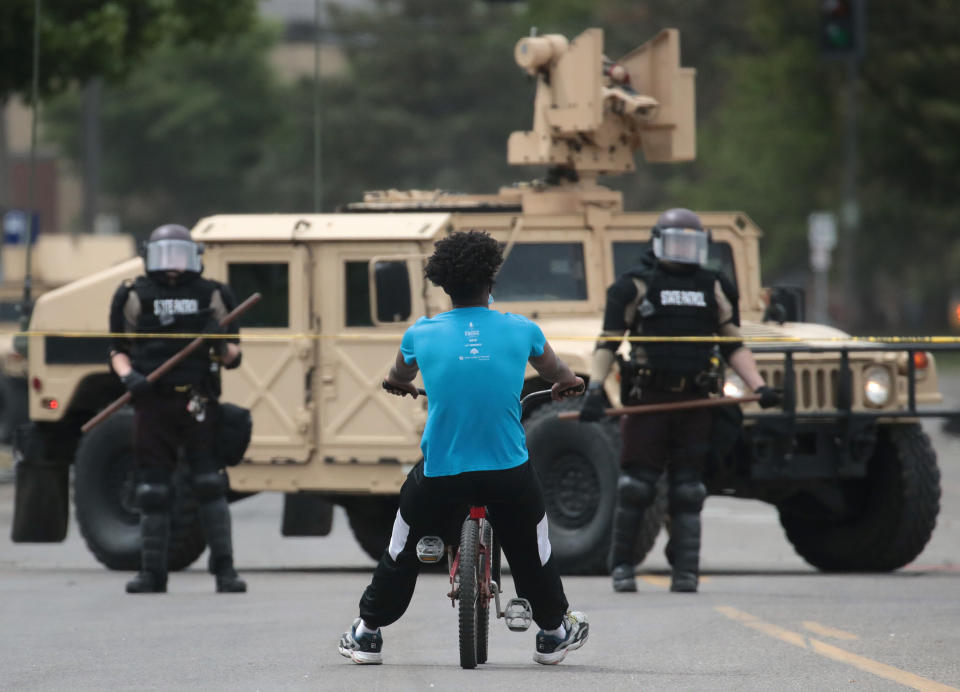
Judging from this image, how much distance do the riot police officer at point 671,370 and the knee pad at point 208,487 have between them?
6.45 feet

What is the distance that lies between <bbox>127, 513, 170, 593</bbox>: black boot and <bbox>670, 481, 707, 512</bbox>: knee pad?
8.81 feet

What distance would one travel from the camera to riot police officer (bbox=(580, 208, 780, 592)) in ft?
39.2

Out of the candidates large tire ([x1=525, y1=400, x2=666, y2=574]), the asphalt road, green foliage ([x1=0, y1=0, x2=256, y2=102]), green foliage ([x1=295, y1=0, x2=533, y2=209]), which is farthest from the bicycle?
green foliage ([x1=295, y1=0, x2=533, y2=209])

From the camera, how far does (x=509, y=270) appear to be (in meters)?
14.0

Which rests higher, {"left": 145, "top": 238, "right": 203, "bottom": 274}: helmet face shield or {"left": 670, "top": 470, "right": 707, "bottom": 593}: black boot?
{"left": 145, "top": 238, "right": 203, "bottom": 274}: helmet face shield

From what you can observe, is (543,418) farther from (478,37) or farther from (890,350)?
(478,37)

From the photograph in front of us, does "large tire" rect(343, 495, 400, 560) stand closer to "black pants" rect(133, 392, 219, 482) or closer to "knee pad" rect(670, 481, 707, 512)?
"black pants" rect(133, 392, 219, 482)

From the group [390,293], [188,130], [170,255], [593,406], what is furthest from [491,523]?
[188,130]

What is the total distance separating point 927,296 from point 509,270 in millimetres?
59367

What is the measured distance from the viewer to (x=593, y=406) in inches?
464

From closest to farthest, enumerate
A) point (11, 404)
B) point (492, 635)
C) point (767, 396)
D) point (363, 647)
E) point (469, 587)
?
point (469, 587) → point (363, 647) → point (492, 635) → point (767, 396) → point (11, 404)

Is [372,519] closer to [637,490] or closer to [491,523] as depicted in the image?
[637,490]

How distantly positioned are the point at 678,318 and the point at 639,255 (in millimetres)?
2180

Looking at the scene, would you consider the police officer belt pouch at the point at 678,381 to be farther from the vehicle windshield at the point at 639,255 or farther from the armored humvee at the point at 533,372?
the vehicle windshield at the point at 639,255
